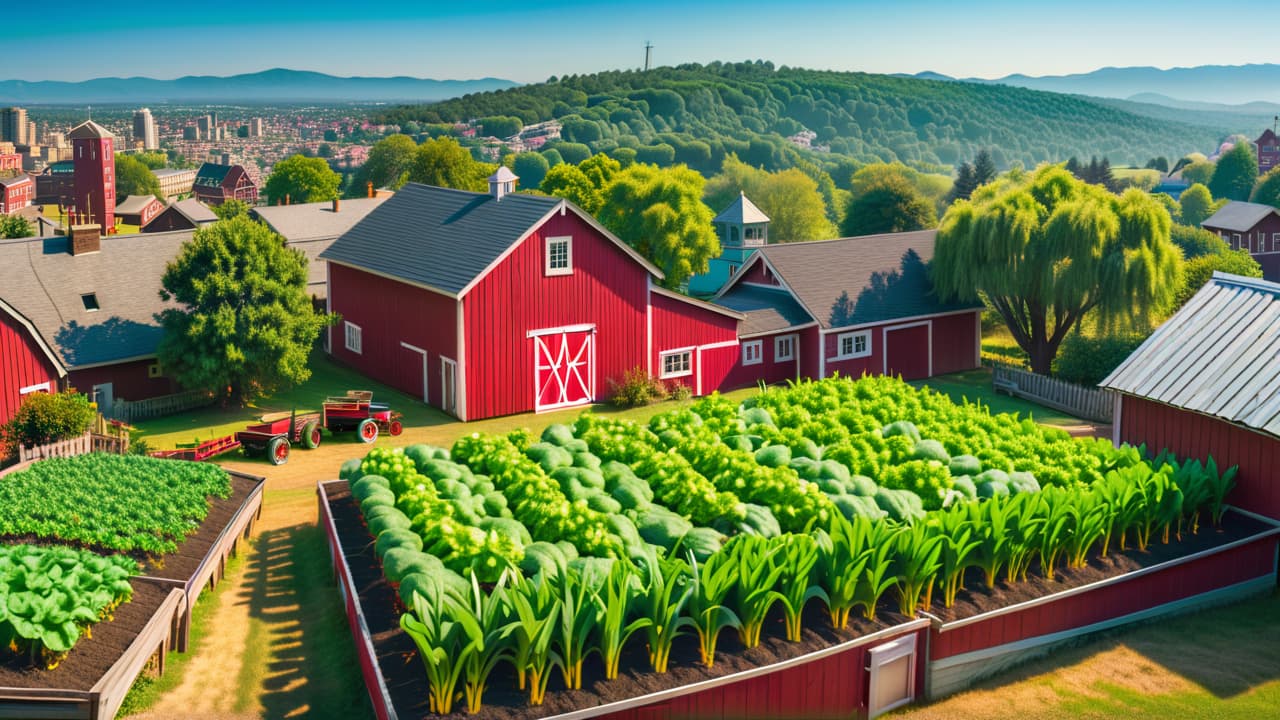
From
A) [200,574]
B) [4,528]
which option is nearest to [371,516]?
[200,574]

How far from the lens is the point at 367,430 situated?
29.7m

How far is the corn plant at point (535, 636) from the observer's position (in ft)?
46.4

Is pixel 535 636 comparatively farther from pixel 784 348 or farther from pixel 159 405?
pixel 784 348

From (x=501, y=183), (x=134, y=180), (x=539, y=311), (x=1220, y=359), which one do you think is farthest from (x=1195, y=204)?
(x=1220, y=359)

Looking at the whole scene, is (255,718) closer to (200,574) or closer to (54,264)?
(200,574)

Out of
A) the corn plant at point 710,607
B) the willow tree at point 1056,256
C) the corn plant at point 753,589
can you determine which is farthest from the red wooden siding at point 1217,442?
the willow tree at point 1056,256

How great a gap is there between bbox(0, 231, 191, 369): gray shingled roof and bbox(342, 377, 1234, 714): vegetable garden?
13783mm

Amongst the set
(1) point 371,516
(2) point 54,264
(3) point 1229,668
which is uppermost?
(2) point 54,264

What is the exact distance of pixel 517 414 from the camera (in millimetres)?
32656

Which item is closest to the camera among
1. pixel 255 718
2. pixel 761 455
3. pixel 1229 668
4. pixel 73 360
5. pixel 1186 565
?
pixel 255 718

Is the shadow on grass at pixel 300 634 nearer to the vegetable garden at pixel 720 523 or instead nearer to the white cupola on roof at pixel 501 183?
the vegetable garden at pixel 720 523

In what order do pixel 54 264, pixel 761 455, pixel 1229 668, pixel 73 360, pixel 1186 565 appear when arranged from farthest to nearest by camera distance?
pixel 54 264 < pixel 73 360 < pixel 761 455 < pixel 1186 565 < pixel 1229 668

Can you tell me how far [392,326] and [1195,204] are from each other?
136231 mm

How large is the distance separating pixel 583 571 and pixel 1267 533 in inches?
473
